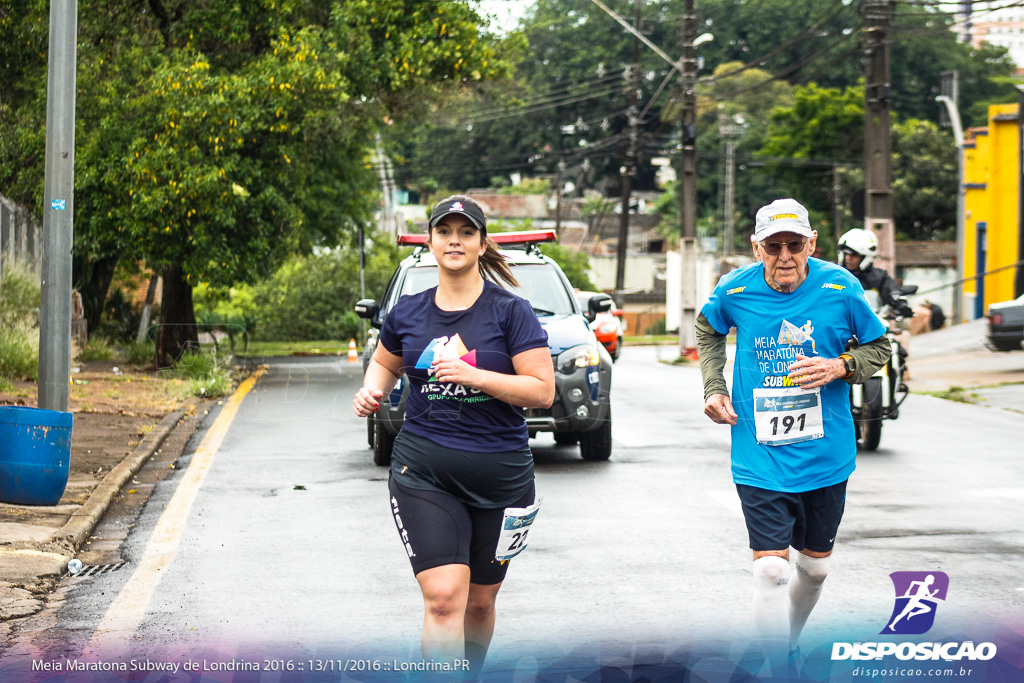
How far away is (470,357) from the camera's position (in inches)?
165

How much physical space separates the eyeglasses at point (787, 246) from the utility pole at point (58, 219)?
267 inches

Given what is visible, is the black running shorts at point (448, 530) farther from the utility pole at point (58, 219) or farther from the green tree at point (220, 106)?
the green tree at point (220, 106)

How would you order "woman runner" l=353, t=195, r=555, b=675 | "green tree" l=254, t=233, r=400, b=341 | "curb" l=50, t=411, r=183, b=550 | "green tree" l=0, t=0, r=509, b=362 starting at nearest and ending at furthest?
"woman runner" l=353, t=195, r=555, b=675
"curb" l=50, t=411, r=183, b=550
"green tree" l=0, t=0, r=509, b=362
"green tree" l=254, t=233, r=400, b=341

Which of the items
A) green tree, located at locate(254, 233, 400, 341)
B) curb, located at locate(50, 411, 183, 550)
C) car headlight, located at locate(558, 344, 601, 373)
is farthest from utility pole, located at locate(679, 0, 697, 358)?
car headlight, located at locate(558, 344, 601, 373)

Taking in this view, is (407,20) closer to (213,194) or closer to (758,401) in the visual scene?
(213,194)

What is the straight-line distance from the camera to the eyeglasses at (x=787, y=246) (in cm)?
484

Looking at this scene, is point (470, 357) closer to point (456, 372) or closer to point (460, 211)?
point (456, 372)

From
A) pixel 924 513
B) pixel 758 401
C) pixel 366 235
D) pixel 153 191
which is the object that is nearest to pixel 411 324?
pixel 758 401

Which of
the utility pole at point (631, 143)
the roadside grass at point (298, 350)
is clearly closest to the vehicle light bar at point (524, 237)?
the roadside grass at point (298, 350)

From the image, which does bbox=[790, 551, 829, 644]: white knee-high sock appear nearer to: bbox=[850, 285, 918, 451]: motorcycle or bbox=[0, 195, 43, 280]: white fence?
bbox=[850, 285, 918, 451]: motorcycle

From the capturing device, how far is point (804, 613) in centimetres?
512

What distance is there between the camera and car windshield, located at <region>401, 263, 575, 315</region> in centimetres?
1141

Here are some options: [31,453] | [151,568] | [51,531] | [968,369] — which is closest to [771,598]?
[151,568]

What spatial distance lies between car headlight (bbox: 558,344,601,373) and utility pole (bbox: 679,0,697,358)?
17541 millimetres
